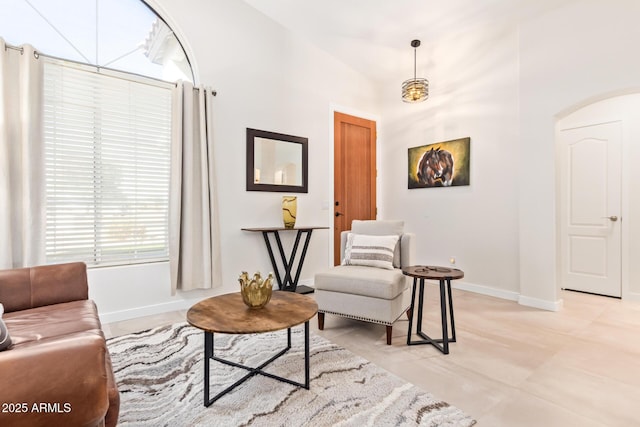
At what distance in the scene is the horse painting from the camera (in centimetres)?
416

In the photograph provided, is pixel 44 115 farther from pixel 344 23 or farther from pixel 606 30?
pixel 606 30

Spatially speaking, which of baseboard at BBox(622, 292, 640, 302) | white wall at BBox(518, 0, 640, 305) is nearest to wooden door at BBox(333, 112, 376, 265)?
white wall at BBox(518, 0, 640, 305)

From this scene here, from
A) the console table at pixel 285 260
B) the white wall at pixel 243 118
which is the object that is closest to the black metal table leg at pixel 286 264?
the console table at pixel 285 260

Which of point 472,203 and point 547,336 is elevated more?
point 472,203

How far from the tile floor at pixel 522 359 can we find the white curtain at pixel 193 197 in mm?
456

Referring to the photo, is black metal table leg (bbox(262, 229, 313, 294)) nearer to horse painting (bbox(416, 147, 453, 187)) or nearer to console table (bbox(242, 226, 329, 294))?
console table (bbox(242, 226, 329, 294))

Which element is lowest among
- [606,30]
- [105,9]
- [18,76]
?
[18,76]

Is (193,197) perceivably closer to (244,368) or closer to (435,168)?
(244,368)

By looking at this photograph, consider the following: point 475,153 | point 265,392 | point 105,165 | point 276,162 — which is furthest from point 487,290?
point 105,165

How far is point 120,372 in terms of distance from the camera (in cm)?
197

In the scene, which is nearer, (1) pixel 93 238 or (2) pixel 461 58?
(1) pixel 93 238

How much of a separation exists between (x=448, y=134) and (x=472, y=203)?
3.14 feet

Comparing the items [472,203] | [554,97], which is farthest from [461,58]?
[472,203]

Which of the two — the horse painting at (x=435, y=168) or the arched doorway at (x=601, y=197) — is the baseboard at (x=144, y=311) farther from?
the arched doorway at (x=601, y=197)
